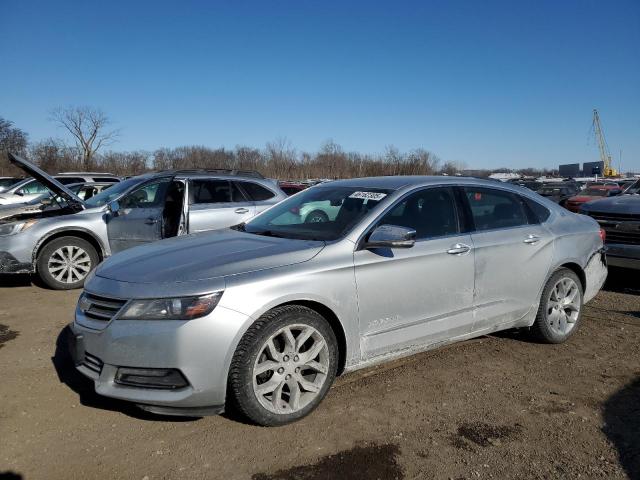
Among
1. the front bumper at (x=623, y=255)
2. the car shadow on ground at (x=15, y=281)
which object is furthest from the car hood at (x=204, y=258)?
the front bumper at (x=623, y=255)

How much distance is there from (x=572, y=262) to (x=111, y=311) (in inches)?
159

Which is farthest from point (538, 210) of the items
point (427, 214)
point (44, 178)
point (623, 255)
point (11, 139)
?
point (11, 139)

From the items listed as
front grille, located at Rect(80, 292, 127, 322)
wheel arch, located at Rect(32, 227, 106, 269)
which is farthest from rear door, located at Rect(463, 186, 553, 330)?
wheel arch, located at Rect(32, 227, 106, 269)

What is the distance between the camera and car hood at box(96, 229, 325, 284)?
3.09 m

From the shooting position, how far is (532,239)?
14.7 ft

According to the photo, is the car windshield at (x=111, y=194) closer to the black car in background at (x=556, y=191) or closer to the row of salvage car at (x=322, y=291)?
the row of salvage car at (x=322, y=291)

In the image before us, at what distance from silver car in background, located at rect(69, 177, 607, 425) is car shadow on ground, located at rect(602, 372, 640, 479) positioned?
38.6 inches

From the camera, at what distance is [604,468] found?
9.07ft

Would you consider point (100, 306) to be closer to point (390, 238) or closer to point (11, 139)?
point (390, 238)

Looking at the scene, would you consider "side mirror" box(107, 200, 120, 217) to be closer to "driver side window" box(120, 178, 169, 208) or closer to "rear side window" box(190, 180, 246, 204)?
"driver side window" box(120, 178, 169, 208)

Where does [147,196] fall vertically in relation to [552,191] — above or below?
above

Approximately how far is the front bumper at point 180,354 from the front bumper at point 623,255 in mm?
5901

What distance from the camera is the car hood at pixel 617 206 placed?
22.8 ft

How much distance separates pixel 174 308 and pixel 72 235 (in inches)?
201
